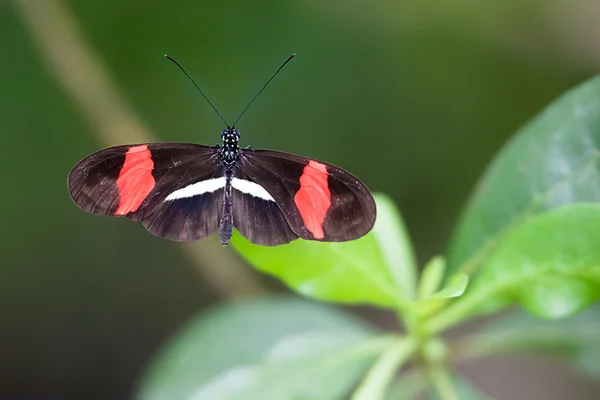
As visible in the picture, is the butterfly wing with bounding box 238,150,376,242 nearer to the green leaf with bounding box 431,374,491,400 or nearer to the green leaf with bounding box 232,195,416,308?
the green leaf with bounding box 232,195,416,308

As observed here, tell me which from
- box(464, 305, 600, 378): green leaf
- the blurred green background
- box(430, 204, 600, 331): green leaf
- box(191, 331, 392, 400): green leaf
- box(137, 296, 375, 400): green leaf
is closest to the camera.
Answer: box(430, 204, 600, 331): green leaf

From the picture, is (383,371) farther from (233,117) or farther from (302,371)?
(233,117)

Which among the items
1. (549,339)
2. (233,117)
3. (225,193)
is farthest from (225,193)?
(233,117)

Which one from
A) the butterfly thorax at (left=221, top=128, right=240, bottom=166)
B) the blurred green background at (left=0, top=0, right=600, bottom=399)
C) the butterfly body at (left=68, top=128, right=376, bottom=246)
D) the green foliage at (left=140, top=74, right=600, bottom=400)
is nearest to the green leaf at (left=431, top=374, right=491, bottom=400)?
the green foliage at (left=140, top=74, right=600, bottom=400)

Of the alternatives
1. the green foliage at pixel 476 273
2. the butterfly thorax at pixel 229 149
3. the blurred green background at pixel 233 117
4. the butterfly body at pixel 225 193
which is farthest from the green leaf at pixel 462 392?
the blurred green background at pixel 233 117

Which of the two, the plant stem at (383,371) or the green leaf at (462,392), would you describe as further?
the green leaf at (462,392)

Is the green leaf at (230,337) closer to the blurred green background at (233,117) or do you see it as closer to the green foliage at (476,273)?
the green foliage at (476,273)
